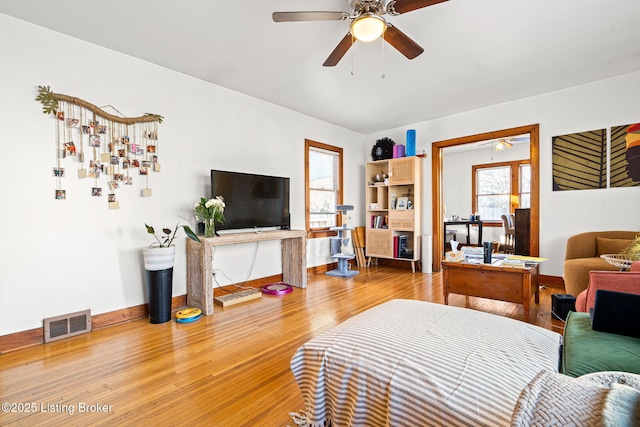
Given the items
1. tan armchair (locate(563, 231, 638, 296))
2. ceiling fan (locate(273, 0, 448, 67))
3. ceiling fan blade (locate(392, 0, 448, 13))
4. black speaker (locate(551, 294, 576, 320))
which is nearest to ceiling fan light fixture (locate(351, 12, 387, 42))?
ceiling fan (locate(273, 0, 448, 67))

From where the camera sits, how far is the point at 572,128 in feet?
12.9

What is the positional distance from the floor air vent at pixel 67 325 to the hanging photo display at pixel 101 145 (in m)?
1.02

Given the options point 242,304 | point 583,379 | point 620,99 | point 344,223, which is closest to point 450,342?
point 583,379

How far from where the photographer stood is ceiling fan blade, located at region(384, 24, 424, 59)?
2.19 meters

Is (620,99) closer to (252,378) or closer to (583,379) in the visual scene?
(583,379)

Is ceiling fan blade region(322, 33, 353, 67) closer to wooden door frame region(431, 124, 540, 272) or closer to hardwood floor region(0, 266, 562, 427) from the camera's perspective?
hardwood floor region(0, 266, 562, 427)

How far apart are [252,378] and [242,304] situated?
5.25 feet

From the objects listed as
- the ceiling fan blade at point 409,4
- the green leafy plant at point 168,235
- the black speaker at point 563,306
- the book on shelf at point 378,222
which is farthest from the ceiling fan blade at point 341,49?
the book on shelf at point 378,222

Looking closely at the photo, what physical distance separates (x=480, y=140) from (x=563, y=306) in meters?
2.89

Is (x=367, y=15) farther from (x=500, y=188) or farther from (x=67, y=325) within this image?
(x=500, y=188)

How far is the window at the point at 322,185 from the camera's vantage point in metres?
4.94

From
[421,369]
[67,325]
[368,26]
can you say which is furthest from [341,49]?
[67,325]

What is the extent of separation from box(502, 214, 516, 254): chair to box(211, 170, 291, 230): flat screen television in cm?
500

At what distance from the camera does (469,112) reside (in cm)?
482
